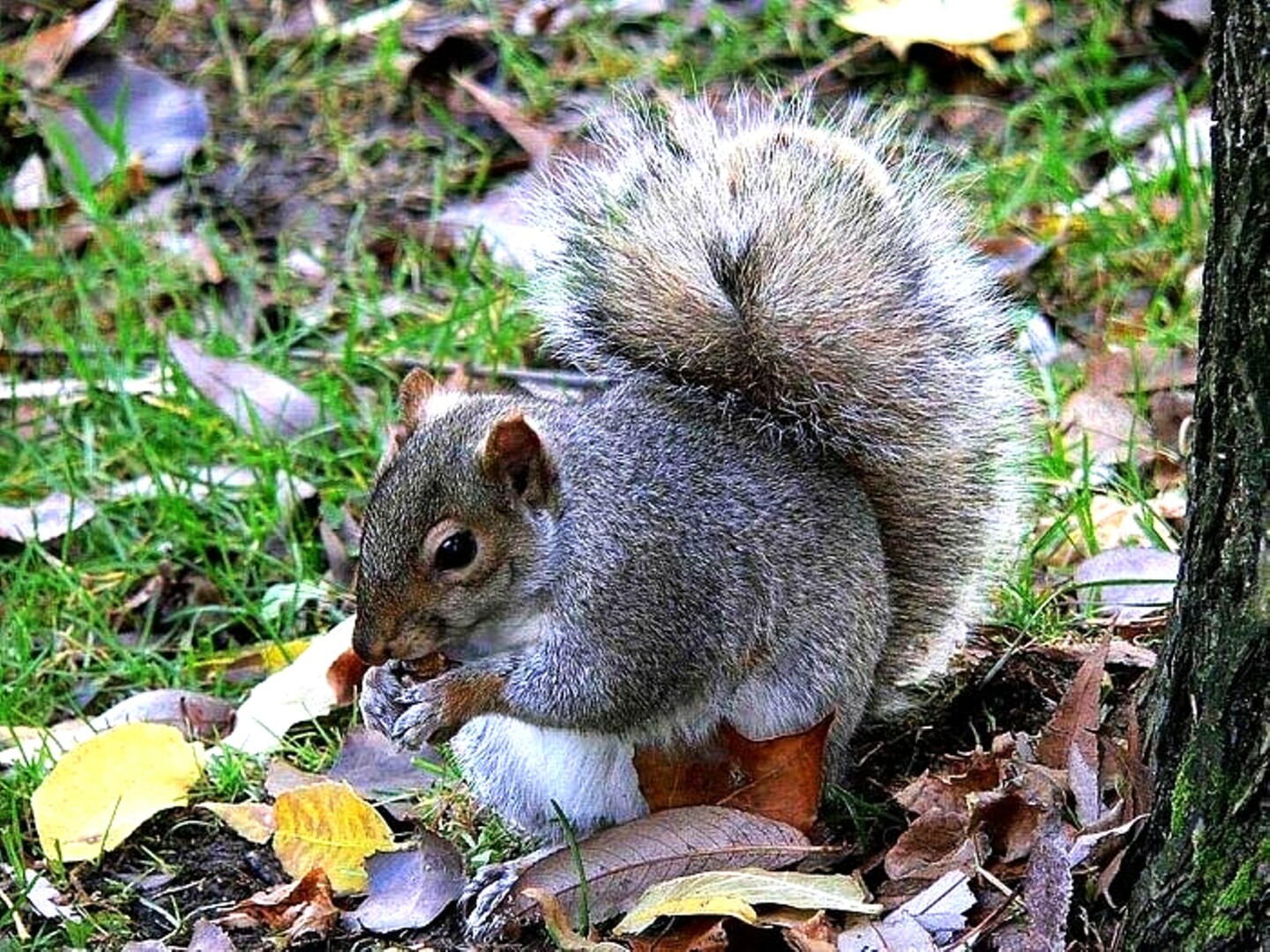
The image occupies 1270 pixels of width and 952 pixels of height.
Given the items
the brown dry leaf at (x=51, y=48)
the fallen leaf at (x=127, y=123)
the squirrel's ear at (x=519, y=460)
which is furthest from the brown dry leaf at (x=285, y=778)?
the brown dry leaf at (x=51, y=48)

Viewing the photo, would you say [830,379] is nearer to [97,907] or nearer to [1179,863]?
[1179,863]

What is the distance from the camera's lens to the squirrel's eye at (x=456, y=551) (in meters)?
1.68

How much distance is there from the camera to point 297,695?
6.93ft

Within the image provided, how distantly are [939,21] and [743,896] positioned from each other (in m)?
1.95

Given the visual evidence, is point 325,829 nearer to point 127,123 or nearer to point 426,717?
point 426,717

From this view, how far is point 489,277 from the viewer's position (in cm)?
288

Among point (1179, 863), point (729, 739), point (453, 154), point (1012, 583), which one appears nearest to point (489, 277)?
point (453, 154)

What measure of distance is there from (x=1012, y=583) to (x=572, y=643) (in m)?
0.54

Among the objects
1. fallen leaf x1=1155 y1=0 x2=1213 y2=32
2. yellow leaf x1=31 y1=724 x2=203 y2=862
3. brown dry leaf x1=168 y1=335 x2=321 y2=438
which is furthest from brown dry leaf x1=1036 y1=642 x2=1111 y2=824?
fallen leaf x1=1155 y1=0 x2=1213 y2=32

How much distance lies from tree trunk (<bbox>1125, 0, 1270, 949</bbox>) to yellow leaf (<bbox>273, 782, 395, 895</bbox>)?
77 cm

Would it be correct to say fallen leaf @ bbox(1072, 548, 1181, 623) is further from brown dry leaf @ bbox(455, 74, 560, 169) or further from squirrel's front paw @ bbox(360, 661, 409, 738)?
brown dry leaf @ bbox(455, 74, 560, 169)

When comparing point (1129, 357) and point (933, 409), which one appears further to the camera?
point (1129, 357)

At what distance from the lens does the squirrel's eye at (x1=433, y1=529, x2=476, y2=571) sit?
1.68 m

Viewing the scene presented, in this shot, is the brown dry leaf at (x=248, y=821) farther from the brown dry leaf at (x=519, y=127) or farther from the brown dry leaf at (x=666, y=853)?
the brown dry leaf at (x=519, y=127)
